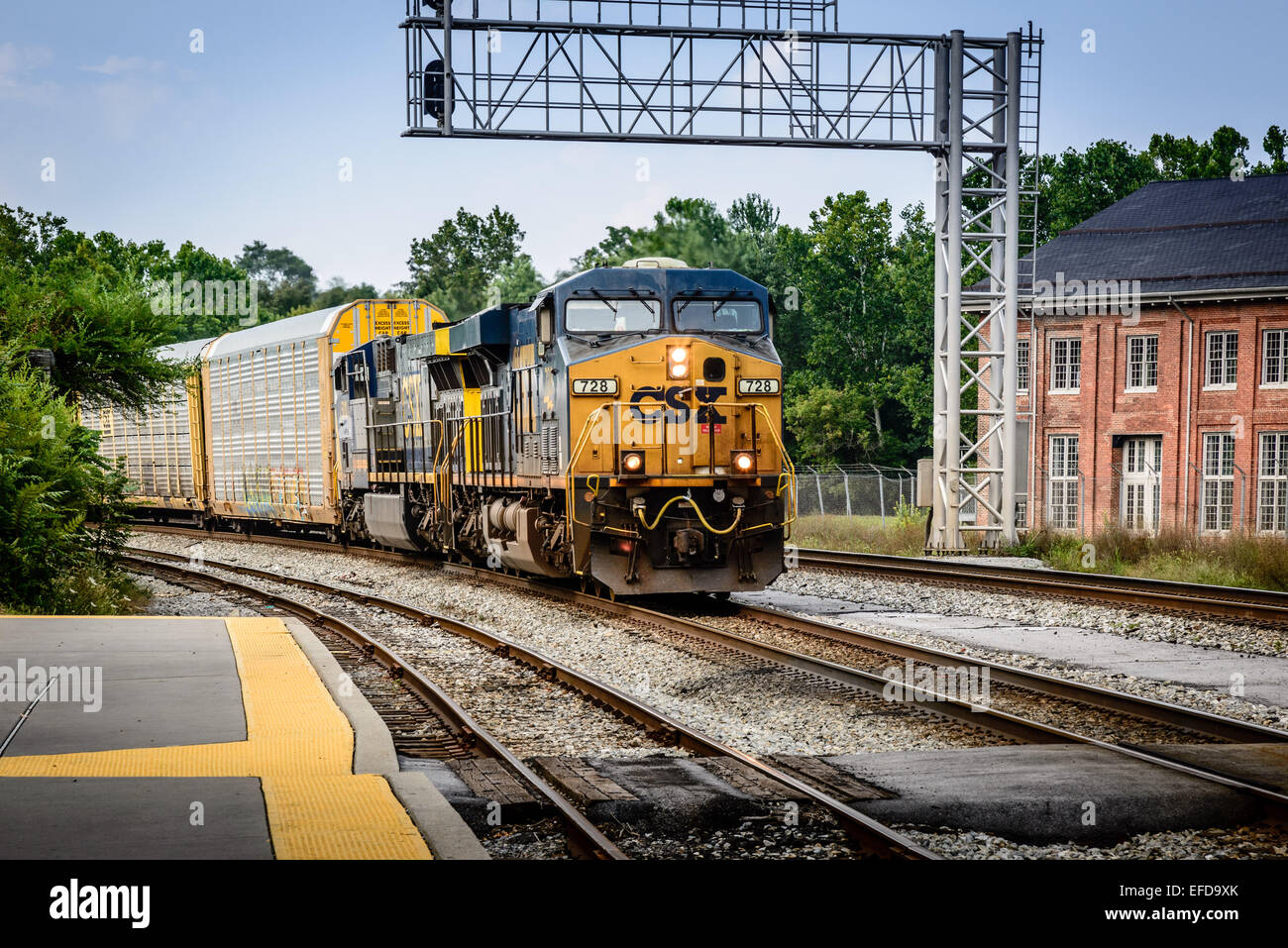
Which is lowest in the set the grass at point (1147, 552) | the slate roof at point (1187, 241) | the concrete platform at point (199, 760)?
the grass at point (1147, 552)

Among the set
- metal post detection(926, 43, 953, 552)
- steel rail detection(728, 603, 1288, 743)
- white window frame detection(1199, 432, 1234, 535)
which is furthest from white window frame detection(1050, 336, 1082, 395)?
steel rail detection(728, 603, 1288, 743)

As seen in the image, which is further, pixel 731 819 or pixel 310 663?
pixel 310 663

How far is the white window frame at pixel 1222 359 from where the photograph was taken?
34.7 meters

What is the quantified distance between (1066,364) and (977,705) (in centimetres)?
3069

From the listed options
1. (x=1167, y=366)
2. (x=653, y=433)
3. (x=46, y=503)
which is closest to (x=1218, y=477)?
(x=1167, y=366)

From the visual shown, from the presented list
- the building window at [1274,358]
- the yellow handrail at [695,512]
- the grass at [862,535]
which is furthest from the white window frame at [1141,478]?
the yellow handrail at [695,512]

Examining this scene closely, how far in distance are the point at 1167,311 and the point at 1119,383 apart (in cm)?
239

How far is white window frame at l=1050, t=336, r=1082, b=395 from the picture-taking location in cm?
3753

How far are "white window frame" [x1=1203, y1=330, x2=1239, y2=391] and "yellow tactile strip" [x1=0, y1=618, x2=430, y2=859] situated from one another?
102 feet

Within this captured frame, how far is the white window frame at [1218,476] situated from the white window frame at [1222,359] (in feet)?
4.42

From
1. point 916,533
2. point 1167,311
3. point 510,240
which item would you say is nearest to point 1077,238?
point 1167,311

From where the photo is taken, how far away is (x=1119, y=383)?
3666 centimetres

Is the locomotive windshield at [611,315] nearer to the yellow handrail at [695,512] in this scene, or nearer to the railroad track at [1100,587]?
the yellow handrail at [695,512]

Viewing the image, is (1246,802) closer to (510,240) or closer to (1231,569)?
(1231,569)
